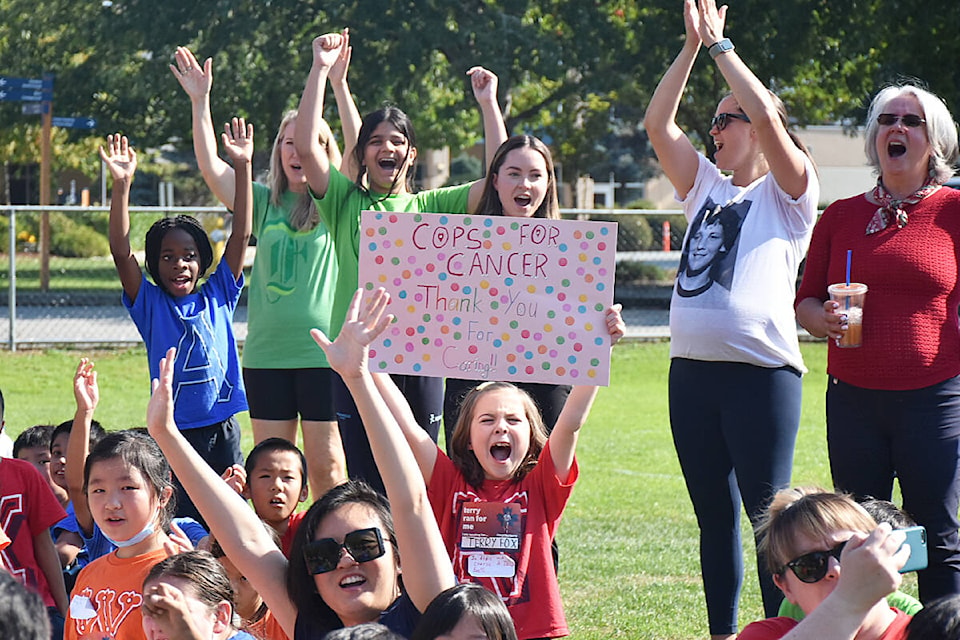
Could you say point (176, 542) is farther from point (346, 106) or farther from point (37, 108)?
point (37, 108)

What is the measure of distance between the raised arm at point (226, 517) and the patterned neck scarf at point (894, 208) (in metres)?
2.27

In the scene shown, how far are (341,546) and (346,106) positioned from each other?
9.77ft

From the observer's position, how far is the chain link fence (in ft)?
51.8

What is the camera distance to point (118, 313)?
1748cm

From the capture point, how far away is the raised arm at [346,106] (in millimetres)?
5656

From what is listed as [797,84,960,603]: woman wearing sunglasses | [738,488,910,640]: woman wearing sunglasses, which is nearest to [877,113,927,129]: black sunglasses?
[797,84,960,603]: woman wearing sunglasses

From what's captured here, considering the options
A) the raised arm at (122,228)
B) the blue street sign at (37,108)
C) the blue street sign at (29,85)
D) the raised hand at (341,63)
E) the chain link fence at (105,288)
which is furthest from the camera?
the blue street sign at (37,108)

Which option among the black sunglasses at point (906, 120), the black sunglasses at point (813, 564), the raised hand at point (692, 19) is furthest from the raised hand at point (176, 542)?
the black sunglasses at point (906, 120)

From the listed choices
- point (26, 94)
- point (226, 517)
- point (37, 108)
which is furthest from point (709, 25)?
point (37, 108)

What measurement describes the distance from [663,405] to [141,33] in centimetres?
1515

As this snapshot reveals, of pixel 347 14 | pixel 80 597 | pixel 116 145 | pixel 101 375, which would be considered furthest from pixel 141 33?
pixel 80 597

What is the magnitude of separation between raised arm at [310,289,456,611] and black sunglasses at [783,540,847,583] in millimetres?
896

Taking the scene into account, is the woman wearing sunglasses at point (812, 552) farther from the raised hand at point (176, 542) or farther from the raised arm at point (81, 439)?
the raised arm at point (81, 439)

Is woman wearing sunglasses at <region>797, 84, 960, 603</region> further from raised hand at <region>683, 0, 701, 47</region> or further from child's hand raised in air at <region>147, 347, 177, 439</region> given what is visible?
child's hand raised in air at <region>147, 347, 177, 439</region>
